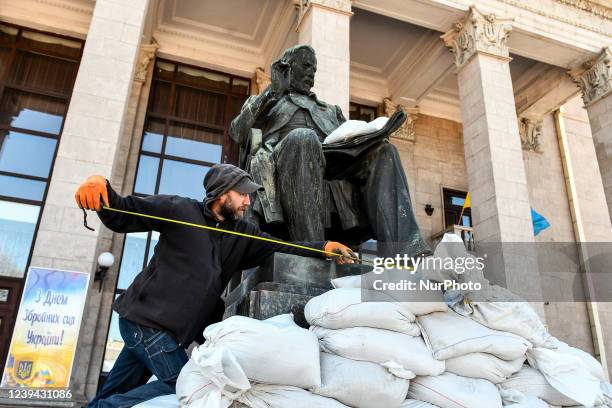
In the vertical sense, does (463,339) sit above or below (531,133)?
below

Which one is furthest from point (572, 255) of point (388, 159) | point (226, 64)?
point (388, 159)

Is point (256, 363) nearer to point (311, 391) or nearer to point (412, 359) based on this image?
point (311, 391)

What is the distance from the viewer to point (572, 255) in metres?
15.8

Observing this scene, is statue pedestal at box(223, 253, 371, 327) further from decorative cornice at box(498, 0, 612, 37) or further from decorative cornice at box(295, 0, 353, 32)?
decorative cornice at box(498, 0, 612, 37)

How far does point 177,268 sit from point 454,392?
4.37 feet

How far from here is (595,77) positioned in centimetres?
1448

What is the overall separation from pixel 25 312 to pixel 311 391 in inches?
272

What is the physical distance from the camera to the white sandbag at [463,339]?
2.16 m

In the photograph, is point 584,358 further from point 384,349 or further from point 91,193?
point 91,193

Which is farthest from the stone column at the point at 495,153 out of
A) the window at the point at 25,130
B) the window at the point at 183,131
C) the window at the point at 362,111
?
the window at the point at 25,130

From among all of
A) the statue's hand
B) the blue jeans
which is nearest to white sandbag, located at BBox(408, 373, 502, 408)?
the blue jeans

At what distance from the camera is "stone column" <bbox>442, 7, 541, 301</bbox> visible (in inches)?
414

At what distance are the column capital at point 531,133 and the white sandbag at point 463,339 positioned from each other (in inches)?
646

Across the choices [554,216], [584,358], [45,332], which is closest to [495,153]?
[554,216]
